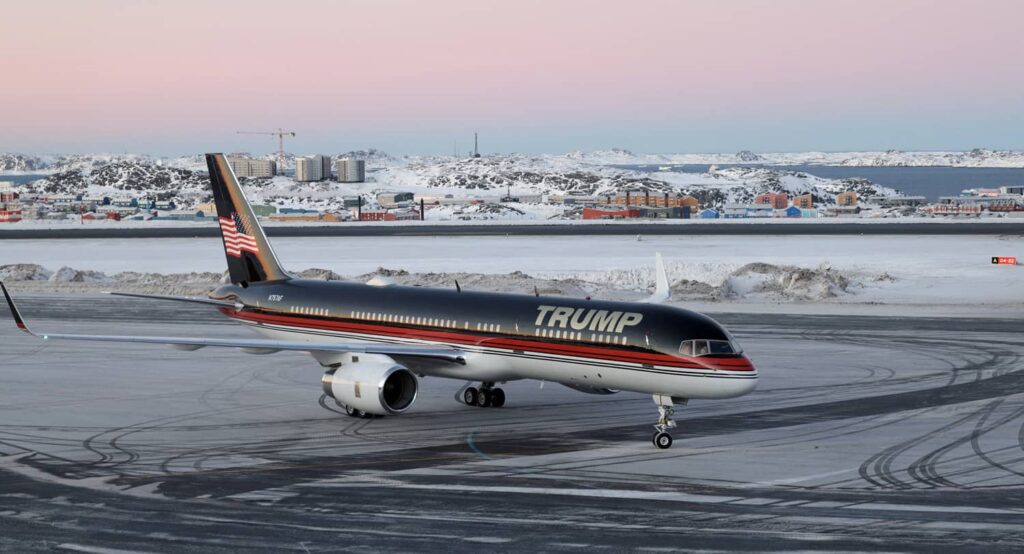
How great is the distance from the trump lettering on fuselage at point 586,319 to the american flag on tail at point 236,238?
14.4 meters

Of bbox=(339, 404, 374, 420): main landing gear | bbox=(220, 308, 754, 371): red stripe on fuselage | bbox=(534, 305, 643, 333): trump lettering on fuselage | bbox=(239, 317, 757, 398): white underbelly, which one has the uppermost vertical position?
bbox=(534, 305, 643, 333): trump lettering on fuselage

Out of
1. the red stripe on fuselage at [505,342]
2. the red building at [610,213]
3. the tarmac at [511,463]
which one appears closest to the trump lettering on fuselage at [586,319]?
the red stripe on fuselage at [505,342]

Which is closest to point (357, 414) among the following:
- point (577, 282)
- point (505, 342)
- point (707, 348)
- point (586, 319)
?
point (505, 342)

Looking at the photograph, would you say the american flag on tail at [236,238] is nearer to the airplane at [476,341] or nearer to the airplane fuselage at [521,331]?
the airplane at [476,341]

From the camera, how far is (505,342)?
3541 centimetres

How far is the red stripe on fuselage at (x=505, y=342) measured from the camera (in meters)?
31.3

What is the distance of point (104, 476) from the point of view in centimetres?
2862

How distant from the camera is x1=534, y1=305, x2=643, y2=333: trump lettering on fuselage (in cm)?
3328

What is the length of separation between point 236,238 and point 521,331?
15304 mm

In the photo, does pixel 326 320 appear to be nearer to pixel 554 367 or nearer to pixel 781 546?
pixel 554 367

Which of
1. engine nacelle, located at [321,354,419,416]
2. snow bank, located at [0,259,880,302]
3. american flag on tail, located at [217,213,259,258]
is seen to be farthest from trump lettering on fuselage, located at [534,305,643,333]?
snow bank, located at [0,259,880,302]

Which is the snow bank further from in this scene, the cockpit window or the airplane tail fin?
the cockpit window

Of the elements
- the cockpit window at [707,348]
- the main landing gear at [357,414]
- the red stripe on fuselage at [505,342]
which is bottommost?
the main landing gear at [357,414]

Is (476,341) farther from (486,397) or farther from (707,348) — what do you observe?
(707,348)
